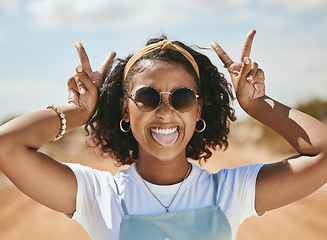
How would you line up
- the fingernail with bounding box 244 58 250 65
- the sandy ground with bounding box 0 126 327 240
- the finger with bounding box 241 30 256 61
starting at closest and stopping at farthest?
the fingernail with bounding box 244 58 250 65 → the finger with bounding box 241 30 256 61 → the sandy ground with bounding box 0 126 327 240

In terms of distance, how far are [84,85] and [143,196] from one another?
2.90 ft

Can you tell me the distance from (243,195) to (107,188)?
82 cm

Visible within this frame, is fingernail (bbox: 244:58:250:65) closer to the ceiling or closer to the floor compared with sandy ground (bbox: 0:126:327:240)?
closer to the ceiling

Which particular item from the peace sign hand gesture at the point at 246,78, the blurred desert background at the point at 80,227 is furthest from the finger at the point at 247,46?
the blurred desert background at the point at 80,227

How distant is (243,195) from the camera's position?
2.79 meters

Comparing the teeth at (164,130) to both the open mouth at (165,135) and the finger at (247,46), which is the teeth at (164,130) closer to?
the open mouth at (165,135)

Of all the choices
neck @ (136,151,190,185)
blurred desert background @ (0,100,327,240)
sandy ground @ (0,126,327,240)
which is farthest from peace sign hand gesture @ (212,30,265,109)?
sandy ground @ (0,126,327,240)

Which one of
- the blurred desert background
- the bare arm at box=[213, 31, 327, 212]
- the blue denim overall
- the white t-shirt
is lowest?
the blurred desert background

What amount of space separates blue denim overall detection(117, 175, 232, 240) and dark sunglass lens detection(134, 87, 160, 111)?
58 cm

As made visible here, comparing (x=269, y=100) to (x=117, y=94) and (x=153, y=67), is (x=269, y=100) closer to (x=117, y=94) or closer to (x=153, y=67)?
(x=153, y=67)

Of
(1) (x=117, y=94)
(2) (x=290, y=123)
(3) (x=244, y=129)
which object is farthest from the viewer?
(3) (x=244, y=129)

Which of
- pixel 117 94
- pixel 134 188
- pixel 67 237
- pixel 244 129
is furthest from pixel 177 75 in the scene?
pixel 244 129

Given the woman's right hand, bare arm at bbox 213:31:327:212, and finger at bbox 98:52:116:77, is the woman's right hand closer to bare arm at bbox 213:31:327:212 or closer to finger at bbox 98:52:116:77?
finger at bbox 98:52:116:77

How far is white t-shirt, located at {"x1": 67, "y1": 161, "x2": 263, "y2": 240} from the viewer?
2680mm
